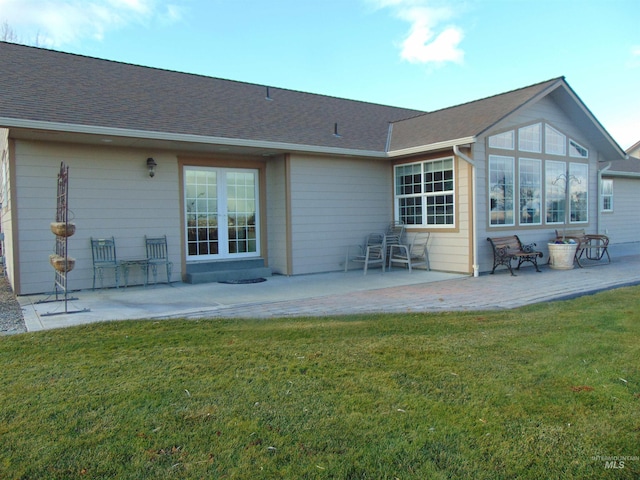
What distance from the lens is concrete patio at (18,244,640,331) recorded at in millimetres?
6008

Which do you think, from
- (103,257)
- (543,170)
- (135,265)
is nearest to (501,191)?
(543,170)

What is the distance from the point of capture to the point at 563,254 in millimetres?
9961

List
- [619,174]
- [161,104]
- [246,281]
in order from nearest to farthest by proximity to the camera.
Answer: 1. [246,281]
2. [161,104]
3. [619,174]

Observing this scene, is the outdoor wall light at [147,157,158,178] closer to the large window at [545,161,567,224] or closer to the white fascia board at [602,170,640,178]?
the large window at [545,161,567,224]

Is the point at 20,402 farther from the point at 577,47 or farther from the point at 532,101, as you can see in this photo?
the point at 577,47

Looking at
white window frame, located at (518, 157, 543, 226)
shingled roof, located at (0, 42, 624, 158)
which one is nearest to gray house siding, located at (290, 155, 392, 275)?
shingled roof, located at (0, 42, 624, 158)

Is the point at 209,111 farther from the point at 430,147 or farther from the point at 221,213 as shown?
the point at 430,147

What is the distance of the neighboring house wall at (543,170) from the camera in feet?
30.7

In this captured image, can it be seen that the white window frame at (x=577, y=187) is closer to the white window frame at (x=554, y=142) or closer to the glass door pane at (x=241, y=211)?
the white window frame at (x=554, y=142)

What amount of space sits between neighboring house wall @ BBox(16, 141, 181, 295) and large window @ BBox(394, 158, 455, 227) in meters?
4.95

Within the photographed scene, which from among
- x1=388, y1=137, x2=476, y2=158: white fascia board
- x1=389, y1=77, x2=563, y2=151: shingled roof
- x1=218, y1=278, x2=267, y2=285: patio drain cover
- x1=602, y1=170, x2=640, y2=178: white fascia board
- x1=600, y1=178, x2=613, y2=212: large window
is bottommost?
x1=218, y1=278, x2=267, y2=285: patio drain cover

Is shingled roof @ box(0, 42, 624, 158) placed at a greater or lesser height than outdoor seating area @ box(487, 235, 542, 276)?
greater
